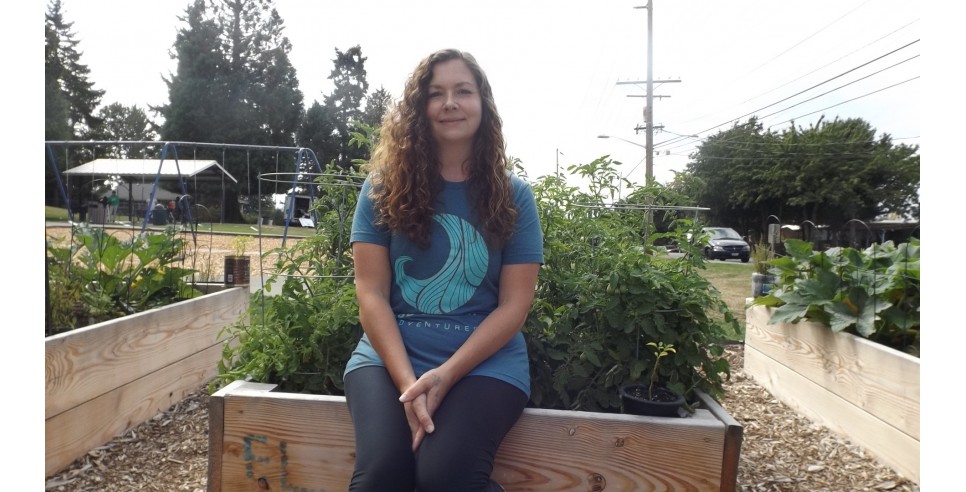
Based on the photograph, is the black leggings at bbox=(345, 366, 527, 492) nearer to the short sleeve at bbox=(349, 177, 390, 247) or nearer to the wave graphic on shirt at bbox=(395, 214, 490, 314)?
the wave graphic on shirt at bbox=(395, 214, 490, 314)

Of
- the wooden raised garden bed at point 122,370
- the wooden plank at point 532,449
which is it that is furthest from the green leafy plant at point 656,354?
the wooden raised garden bed at point 122,370

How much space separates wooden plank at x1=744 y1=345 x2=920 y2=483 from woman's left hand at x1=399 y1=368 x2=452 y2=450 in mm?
1719

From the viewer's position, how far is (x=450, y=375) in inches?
50.3

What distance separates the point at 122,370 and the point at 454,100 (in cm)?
181

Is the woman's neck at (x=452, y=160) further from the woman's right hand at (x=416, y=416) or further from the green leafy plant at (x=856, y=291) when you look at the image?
the green leafy plant at (x=856, y=291)

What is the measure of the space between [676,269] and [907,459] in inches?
42.7

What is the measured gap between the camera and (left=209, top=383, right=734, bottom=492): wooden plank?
1.36 m

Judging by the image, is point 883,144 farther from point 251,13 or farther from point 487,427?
point 251,13

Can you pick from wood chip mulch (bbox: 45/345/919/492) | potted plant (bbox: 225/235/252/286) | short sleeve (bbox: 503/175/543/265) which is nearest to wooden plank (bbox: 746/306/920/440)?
wood chip mulch (bbox: 45/345/919/492)

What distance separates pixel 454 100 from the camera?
1478 mm

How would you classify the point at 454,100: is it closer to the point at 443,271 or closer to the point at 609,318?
the point at 443,271

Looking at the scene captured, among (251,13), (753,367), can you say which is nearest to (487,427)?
(753,367)

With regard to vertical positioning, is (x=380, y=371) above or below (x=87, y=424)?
above
